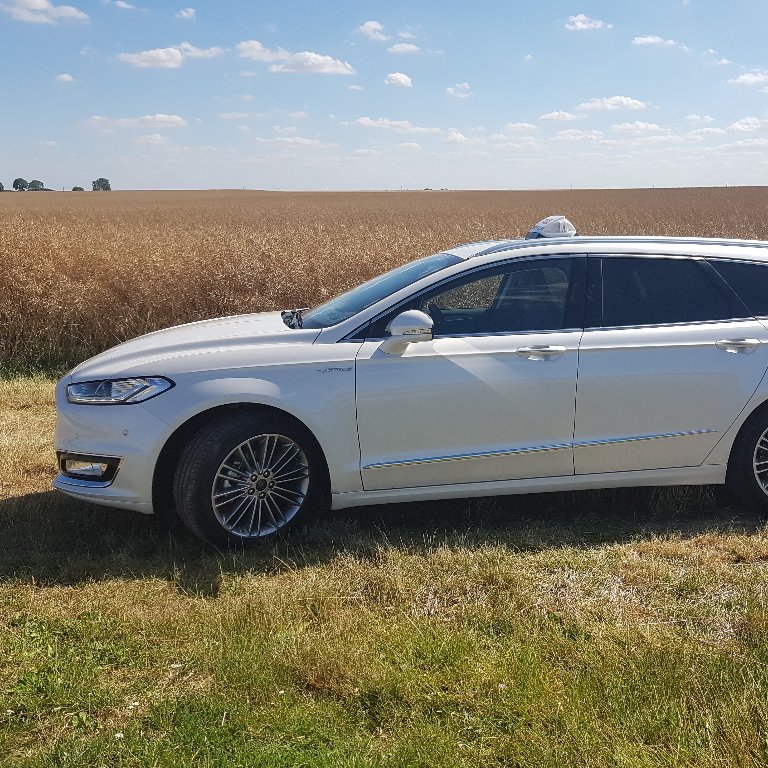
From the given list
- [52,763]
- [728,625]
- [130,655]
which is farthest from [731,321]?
[52,763]

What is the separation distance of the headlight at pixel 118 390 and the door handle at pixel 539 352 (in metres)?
1.88

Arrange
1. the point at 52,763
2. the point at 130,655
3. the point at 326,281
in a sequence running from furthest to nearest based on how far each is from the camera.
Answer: the point at 326,281 < the point at 130,655 < the point at 52,763

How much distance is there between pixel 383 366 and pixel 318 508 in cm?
85

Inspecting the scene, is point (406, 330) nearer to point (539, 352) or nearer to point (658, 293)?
point (539, 352)

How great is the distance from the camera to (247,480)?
463 centimetres

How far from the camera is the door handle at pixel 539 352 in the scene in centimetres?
481

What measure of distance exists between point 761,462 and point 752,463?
0.07m

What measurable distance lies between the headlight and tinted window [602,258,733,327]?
8.18ft

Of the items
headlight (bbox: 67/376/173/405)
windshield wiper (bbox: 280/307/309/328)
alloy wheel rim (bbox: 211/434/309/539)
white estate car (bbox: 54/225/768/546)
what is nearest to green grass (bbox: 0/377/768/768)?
alloy wheel rim (bbox: 211/434/309/539)

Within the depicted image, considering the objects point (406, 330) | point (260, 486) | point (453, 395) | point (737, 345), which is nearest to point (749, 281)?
point (737, 345)

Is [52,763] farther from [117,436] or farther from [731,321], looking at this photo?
[731,321]

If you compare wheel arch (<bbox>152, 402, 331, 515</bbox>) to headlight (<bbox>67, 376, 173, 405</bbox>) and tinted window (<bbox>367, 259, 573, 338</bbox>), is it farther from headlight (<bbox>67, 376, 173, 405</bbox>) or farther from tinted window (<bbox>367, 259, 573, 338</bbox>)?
tinted window (<bbox>367, 259, 573, 338</bbox>)

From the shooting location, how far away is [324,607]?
3.93 metres

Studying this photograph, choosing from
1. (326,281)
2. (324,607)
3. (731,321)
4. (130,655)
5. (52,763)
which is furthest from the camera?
(326,281)
